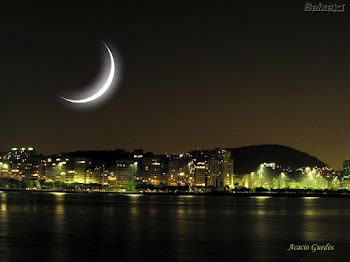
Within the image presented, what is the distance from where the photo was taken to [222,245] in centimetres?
2750

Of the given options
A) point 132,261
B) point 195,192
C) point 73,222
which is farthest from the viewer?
point 195,192

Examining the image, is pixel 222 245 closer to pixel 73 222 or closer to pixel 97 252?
pixel 97 252

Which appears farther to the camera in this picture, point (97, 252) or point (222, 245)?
point (222, 245)

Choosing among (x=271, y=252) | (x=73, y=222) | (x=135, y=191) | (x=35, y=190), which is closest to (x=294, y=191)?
(x=135, y=191)

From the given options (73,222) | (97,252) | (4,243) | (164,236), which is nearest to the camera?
(97,252)

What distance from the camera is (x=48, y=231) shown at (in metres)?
33.1

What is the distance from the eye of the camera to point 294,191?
18738 centimetres

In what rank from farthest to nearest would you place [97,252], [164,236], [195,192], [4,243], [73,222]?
[195,192] < [73,222] < [164,236] < [4,243] < [97,252]

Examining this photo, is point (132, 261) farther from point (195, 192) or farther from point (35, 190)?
point (35, 190)

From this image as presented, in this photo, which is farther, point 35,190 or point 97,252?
point 35,190

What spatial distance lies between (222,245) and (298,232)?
33.2 feet

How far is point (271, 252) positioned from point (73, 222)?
18.6 metres

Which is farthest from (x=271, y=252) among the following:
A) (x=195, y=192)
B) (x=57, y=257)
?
(x=195, y=192)

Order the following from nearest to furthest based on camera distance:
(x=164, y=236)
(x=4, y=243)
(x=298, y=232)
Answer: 1. (x=4, y=243)
2. (x=164, y=236)
3. (x=298, y=232)
